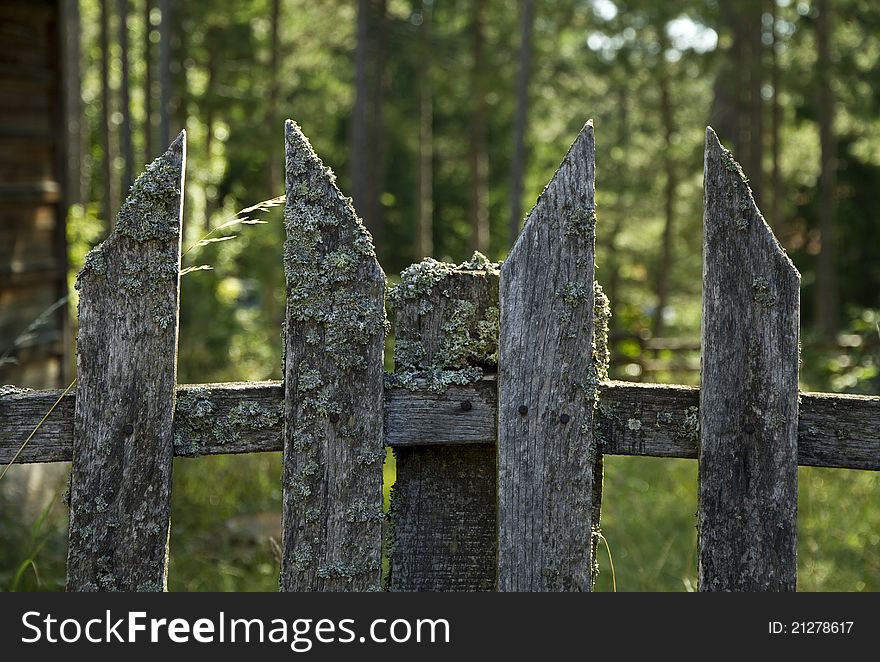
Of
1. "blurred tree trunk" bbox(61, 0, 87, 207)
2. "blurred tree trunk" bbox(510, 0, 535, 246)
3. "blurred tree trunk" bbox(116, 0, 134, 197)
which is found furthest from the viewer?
"blurred tree trunk" bbox(510, 0, 535, 246)

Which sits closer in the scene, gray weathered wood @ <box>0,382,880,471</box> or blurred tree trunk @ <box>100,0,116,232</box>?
gray weathered wood @ <box>0,382,880,471</box>

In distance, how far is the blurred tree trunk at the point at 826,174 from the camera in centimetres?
1759

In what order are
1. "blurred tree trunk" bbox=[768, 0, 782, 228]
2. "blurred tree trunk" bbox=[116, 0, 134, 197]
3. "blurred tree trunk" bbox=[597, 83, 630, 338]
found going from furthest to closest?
"blurred tree trunk" bbox=[597, 83, 630, 338] < "blurred tree trunk" bbox=[768, 0, 782, 228] < "blurred tree trunk" bbox=[116, 0, 134, 197]

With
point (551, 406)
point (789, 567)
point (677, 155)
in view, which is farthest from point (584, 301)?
point (677, 155)

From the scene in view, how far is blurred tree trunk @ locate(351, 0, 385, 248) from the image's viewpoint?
49.0 feet

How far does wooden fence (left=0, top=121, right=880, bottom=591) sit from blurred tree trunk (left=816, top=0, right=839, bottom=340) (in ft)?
53.4

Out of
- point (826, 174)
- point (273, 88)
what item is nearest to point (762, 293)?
point (826, 174)

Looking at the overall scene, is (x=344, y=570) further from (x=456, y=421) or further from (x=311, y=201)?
(x=311, y=201)

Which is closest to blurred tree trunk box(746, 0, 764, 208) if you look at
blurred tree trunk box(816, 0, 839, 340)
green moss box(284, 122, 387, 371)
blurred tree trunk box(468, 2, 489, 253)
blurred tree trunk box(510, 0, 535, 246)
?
blurred tree trunk box(816, 0, 839, 340)

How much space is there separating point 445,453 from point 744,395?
0.67 m

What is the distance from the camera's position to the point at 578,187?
1960 mm

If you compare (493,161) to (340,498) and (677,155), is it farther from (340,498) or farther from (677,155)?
(340,498)

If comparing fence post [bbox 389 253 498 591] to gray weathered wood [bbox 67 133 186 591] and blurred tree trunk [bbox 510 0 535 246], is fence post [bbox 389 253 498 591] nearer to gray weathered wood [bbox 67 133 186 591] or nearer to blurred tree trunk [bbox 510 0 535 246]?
gray weathered wood [bbox 67 133 186 591]

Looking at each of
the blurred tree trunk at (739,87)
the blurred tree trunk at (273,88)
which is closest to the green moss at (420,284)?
the blurred tree trunk at (739,87)
